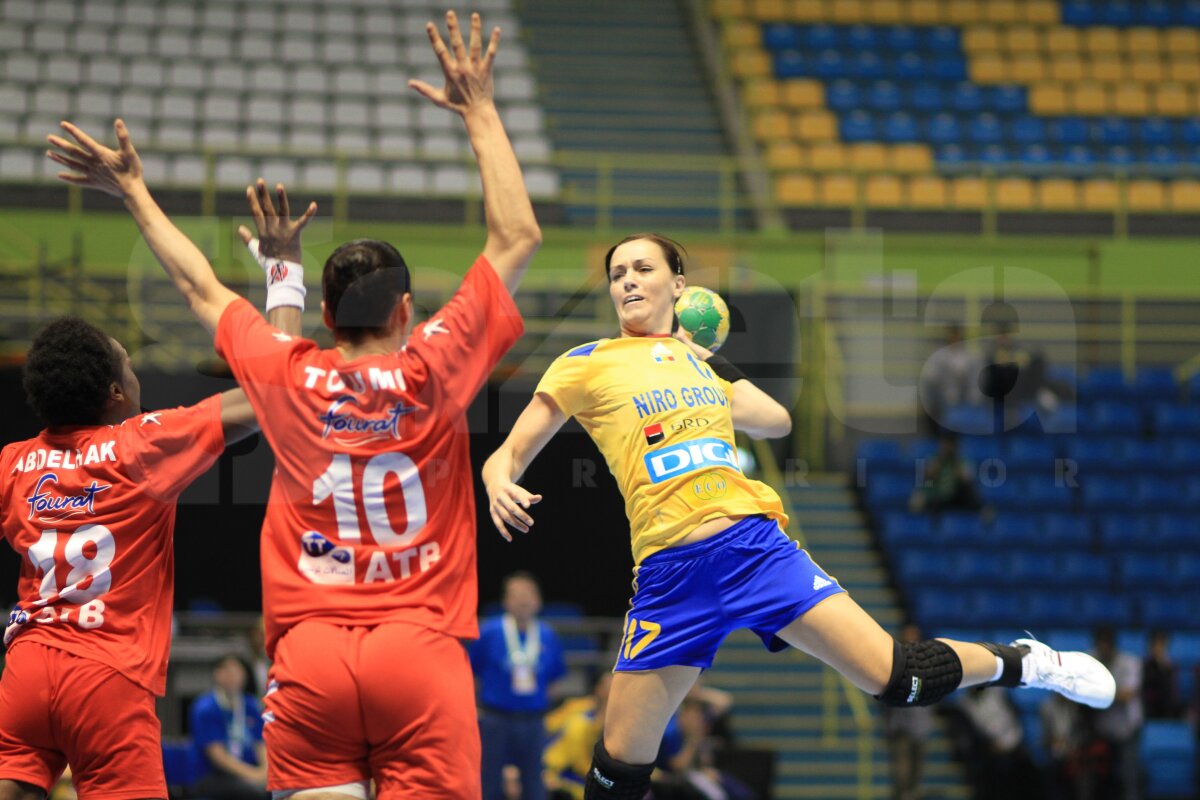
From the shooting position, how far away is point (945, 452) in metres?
16.6

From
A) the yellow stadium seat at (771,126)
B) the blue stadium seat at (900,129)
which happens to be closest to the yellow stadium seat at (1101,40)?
the blue stadium seat at (900,129)

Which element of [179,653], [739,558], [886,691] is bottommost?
[179,653]

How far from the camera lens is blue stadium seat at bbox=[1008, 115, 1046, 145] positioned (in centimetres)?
2308

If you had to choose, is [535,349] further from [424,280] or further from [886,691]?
[886,691]

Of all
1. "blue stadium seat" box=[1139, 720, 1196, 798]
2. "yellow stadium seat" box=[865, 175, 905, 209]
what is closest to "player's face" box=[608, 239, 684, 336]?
"blue stadium seat" box=[1139, 720, 1196, 798]

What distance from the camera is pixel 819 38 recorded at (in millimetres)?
24844

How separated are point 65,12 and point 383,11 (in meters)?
4.98

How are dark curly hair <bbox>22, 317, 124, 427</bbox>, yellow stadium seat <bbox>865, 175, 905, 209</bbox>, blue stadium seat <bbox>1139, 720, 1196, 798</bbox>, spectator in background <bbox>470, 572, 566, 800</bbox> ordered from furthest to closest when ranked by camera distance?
1. yellow stadium seat <bbox>865, 175, 905, 209</bbox>
2. blue stadium seat <bbox>1139, 720, 1196, 798</bbox>
3. spectator in background <bbox>470, 572, 566, 800</bbox>
4. dark curly hair <bbox>22, 317, 124, 427</bbox>

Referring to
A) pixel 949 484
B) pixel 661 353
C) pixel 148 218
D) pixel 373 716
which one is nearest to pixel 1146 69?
pixel 949 484

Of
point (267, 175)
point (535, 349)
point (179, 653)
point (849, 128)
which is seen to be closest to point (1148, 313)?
point (849, 128)

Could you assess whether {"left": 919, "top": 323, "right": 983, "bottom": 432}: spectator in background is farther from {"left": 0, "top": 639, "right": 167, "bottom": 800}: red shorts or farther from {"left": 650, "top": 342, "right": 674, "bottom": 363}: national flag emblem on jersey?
{"left": 0, "top": 639, "right": 167, "bottom": 800}: red shorts

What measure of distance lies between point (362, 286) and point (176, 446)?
968mm

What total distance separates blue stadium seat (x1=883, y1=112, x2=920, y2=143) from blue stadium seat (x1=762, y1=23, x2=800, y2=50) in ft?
8.51

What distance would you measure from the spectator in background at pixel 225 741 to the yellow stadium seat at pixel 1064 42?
61.0 feet
